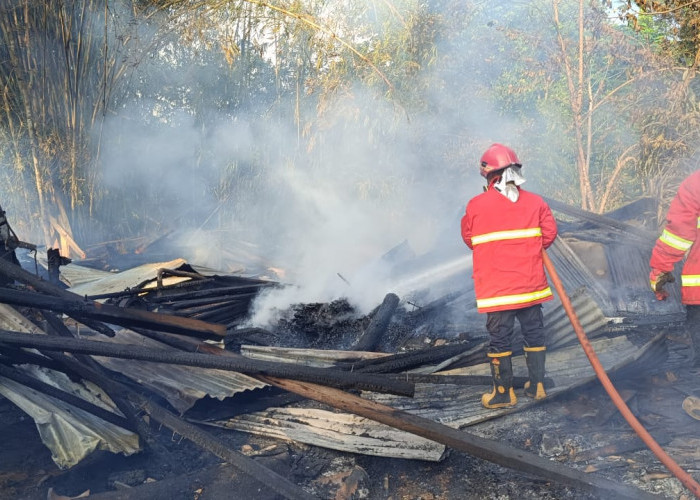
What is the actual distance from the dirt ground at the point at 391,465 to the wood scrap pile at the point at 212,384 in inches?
5.0

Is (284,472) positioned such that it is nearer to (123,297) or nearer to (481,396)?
(481,396)

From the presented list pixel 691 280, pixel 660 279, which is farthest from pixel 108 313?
pixel 691 280

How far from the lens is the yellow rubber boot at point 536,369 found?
3775 millimetres

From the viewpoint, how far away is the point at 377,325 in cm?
535

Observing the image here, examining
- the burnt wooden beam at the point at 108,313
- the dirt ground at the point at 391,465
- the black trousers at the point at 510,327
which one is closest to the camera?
the dirt ground at the point at 391,465

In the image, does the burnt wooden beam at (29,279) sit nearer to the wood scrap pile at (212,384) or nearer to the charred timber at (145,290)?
the wood scrap pile at (212,384)

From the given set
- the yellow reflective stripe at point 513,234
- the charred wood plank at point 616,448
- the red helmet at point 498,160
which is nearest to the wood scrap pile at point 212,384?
the charred wood plank at point 616,448

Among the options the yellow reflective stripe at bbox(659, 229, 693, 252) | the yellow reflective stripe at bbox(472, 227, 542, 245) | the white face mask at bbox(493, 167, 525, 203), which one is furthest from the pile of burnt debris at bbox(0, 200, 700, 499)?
the white face mask at bbox(493, 167, 525, 203)

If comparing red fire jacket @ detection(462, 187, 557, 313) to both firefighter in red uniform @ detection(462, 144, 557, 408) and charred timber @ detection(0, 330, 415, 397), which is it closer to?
firefighter in red uniform @ detection(462, 144, 557, 408)

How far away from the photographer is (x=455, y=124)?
10.6 m

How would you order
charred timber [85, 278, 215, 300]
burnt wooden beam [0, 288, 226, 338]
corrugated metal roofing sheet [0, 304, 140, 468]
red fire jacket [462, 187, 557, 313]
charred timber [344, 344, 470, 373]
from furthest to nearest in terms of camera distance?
charred timber [85, 278, 215, 300]
charred timber [344, 344, 470, 373]
red fire jacket [462, 187, 557, 313]
burnt wooden beam [0, 288, 226, 338]
corrugated metal roofing sheet [0, 304, 140, 468]

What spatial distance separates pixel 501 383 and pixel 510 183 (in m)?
1.33

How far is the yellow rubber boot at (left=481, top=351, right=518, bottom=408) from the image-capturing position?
3729mm

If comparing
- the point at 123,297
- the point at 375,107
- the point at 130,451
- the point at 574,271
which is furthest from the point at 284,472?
the point at 375,107
